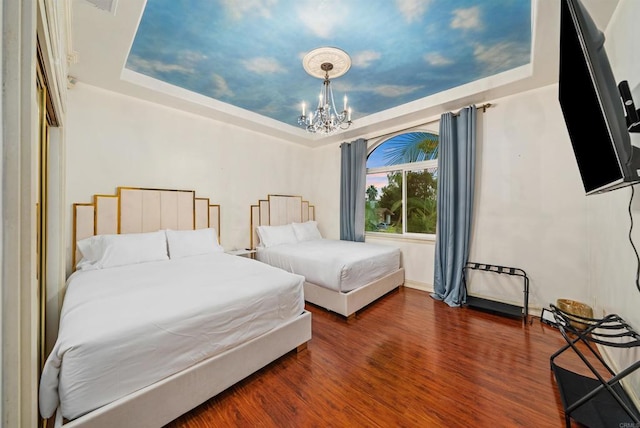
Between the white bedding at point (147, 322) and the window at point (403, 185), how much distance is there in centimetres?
254

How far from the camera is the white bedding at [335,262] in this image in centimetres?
276

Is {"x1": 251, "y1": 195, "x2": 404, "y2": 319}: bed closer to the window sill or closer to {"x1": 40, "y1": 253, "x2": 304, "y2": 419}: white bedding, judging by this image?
the window sill

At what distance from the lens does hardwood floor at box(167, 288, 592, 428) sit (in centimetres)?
147

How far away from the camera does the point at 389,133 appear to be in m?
4.08

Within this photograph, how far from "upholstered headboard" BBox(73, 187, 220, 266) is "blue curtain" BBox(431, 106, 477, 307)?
321 centimetres

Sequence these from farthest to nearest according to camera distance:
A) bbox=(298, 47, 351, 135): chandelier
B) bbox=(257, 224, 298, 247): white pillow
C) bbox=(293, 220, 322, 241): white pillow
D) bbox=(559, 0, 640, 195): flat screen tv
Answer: bbox=(293, 220, 322, 241): white pillow
bbox=(257, 224, 298, 247): white pillow
bbox=(298, 47, 351, 135): chandelier
bbox=(559, 0, 640, 195): flat screen tv

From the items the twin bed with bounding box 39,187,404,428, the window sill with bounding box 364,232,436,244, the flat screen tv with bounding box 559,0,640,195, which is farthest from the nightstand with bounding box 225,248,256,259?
the flat screen tv with bounding box 559,0,640,195

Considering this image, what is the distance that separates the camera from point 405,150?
4.06 meters

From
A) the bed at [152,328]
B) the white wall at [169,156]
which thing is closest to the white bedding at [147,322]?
the bed at [152,328]

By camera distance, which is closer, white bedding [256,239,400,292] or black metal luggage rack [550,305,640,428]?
black metal luggage rack [550,305,640,428]

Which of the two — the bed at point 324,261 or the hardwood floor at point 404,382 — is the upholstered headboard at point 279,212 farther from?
the hardwood floor at point 404,382

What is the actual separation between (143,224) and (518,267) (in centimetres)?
450

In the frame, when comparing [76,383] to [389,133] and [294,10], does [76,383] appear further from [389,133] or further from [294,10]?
[389,133]

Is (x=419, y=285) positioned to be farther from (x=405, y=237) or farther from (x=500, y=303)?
(x=500, y=303)
